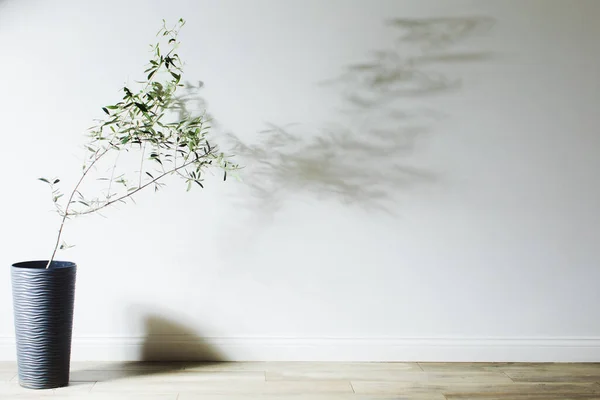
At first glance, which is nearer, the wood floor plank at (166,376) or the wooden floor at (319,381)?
the wooden floor at (319,381)

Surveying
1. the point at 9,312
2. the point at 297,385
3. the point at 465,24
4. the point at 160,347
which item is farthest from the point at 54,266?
the point at 465,24

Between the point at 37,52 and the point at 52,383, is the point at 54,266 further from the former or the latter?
the point at 37,52

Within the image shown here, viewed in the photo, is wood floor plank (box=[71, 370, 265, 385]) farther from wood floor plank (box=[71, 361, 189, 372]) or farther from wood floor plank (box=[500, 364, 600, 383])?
wood floor plank (box=[500, 364, 600, 383])

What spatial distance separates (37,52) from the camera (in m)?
2.73

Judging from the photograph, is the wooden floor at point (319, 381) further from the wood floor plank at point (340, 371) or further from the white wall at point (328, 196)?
the white wall at point (328, 196)

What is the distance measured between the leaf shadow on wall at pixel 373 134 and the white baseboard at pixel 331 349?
648mm

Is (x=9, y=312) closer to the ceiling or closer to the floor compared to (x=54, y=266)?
closer to the floor

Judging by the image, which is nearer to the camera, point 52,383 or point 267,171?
point 52,383

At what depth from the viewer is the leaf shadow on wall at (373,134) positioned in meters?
2.80

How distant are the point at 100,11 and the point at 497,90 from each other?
1905 millimetres

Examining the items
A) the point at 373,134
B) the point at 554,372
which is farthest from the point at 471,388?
the point at 373,134

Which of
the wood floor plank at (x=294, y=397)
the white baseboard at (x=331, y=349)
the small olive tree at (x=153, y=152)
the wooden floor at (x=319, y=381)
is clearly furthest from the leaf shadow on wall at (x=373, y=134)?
the wood floor plank at (x=294, y=397)

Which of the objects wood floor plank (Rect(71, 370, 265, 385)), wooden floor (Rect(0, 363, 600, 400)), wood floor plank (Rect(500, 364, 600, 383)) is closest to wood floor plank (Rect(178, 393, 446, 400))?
wooden floor (Rect(0, 363, 600, 400))

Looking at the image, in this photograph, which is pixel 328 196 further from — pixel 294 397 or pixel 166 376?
pixel 166 376
